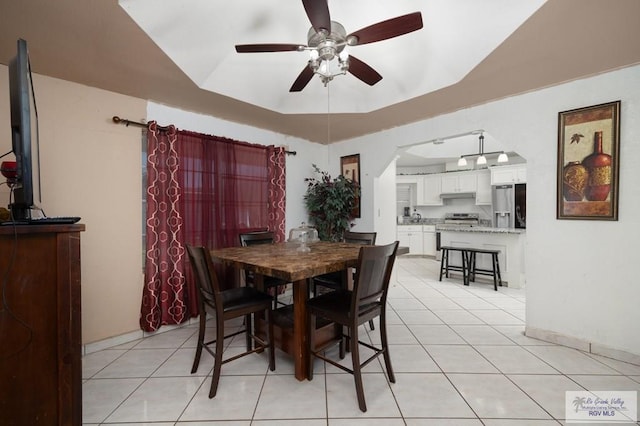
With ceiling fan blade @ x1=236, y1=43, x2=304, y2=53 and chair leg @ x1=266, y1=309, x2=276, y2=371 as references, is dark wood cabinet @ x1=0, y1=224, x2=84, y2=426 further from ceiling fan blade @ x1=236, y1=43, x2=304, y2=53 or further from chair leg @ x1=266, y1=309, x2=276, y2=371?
ceiling fan blade @ x1=236, y1=43, x2=304, y2=53

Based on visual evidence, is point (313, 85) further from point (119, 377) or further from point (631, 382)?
point (631, 382)

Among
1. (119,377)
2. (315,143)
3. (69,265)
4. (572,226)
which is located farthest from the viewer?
(315,143)

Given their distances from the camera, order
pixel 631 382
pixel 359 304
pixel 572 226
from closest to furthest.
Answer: pixel 359 304
pixel 631 382
pixel 572 226

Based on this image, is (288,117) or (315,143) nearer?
(288,117)

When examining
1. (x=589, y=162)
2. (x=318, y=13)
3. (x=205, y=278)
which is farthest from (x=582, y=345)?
(x=318, y=13)

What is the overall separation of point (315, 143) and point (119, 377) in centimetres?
365

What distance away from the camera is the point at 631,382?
1858 millimetres

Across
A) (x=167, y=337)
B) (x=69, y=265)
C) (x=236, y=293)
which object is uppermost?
(x=69, y=265)

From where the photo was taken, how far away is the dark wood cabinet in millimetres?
960

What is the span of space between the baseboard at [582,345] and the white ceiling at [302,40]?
2455 millimetres

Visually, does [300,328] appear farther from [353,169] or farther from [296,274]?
[353,169]

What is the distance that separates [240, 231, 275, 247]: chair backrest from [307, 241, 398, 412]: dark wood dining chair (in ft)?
4.24

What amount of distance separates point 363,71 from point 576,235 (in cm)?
231

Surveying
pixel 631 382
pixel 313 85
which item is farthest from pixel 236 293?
pixel 631 382
